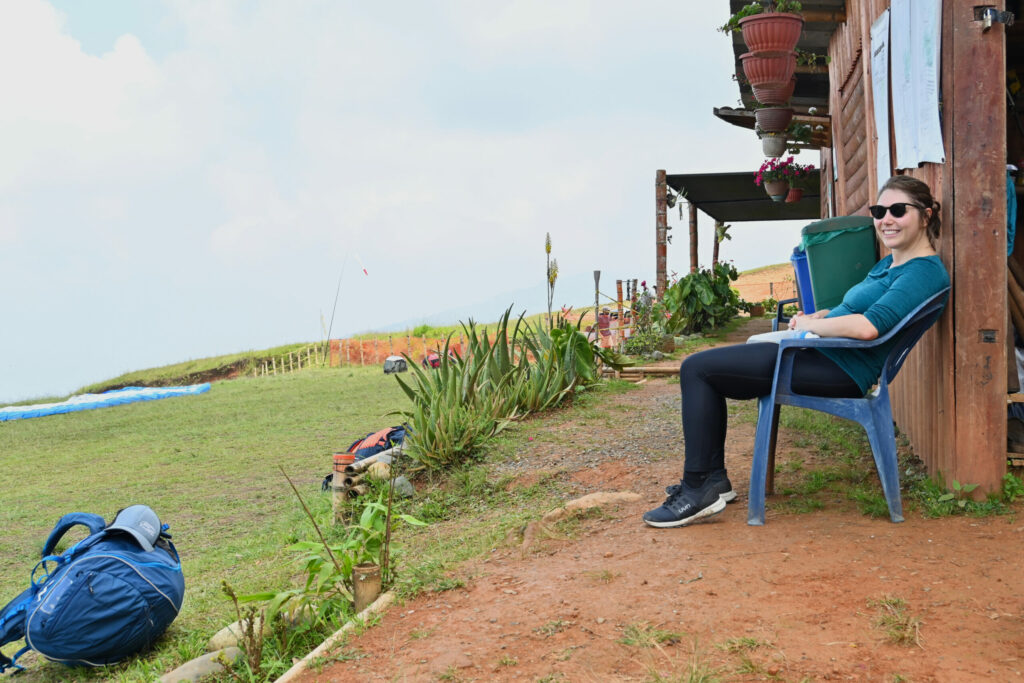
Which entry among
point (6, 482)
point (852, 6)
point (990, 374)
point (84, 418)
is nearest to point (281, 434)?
point (6, 482)

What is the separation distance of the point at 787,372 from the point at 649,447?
87.1 inches

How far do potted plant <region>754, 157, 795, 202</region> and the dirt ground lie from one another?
29.3 feet

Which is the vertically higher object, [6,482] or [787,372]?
[787,372]

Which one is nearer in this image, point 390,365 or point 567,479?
point 567,479

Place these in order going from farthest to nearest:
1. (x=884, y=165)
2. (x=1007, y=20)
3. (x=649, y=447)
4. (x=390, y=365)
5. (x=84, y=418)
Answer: (x=390, y=365) → (x=84, y=418) → (x=649, y=447) → (x=884, y=165) → (x=1007, y=20)

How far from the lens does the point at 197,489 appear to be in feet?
23.2

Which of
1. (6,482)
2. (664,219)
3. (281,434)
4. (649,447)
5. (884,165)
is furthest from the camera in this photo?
(664,219)

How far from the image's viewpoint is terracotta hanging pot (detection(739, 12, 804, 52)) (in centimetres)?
770

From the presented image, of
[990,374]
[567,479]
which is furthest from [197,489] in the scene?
[990,374]

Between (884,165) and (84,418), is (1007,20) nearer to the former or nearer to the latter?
(884,165)

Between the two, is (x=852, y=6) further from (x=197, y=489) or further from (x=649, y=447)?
(x=197, y=489)

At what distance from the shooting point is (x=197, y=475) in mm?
7715

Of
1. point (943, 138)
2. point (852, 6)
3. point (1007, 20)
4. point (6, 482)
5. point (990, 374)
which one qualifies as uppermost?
point (852, 6)

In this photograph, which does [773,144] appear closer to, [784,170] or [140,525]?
[784,170]
